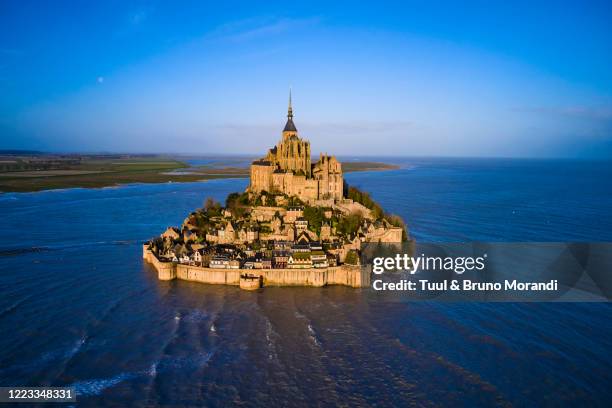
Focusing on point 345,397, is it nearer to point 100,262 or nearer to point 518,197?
point 100,262

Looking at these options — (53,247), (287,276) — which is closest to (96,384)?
(287,276)

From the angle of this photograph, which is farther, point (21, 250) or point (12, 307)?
point (21, 250)

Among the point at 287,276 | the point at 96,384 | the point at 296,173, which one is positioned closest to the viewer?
the point at 96,384

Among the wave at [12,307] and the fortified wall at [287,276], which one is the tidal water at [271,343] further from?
the fortified wall at [287,276]

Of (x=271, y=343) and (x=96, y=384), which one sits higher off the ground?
(x=271, y=343)

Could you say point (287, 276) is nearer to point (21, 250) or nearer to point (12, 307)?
point (12, 307)

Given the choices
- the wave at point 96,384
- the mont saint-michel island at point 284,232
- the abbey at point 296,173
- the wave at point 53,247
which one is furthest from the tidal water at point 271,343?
the abbey at point 296,173
